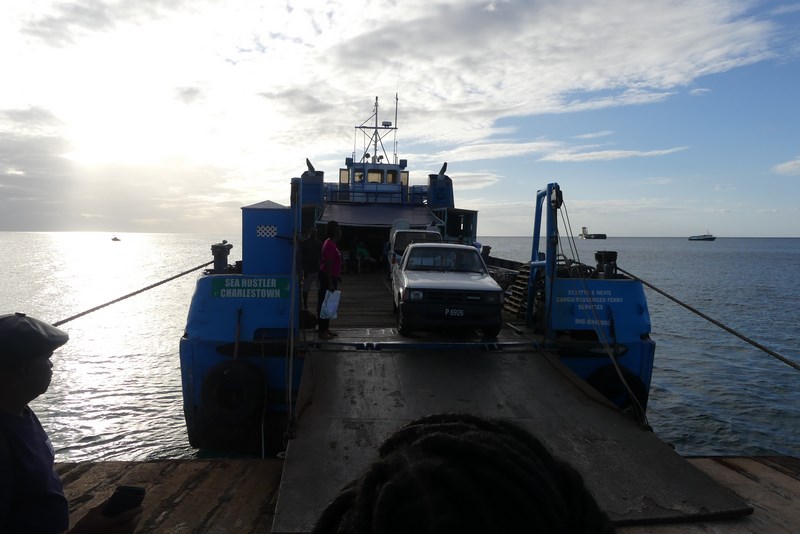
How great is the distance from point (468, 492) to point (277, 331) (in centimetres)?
756

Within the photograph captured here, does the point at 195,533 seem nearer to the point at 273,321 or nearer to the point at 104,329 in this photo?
the point at 273,321

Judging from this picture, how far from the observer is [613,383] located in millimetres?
8602

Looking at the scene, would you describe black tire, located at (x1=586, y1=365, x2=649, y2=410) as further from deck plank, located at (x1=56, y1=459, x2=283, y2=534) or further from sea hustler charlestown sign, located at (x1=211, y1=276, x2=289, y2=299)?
deck plank, located at (x1=56, y1=459, x2=283, y2=534)

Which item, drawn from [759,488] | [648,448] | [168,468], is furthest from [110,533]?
[759,488]

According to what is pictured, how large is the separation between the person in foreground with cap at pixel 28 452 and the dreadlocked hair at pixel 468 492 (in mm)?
1438

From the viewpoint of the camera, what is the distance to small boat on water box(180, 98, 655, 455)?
811 centimetres

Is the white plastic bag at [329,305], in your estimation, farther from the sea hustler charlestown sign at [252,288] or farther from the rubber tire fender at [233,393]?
the rubber tire fender at [233,393]

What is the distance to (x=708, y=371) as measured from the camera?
1892cm

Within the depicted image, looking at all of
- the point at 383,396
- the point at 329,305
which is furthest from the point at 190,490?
the point at 329,305

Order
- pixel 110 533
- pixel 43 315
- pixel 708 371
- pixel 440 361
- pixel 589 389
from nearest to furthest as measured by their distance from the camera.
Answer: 1. pixel 110 533
2. pixel 589 389
3. pixel 440 361
4. pixel 708 371
5. pixel 43 315

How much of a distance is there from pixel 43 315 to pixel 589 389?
105 feet

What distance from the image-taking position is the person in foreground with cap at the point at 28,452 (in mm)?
2096

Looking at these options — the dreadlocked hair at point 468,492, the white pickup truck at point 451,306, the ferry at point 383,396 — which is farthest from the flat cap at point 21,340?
the white pickup truck at point 451,306

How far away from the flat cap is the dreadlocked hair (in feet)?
5.23
